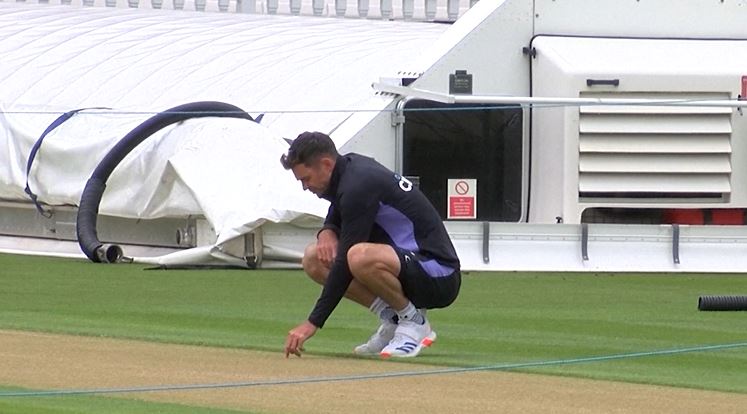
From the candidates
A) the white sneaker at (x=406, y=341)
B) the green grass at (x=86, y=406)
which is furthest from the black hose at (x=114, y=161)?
the green grass at (x=86, y=406)

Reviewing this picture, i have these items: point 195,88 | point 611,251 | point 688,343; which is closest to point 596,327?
point 688,343

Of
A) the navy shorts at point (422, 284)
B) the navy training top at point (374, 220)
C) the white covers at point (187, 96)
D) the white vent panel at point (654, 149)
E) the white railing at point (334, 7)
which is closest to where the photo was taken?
the navy training top at point (374, 220)

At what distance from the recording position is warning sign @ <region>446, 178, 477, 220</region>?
68.7 feet

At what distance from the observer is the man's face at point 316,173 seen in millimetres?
10625

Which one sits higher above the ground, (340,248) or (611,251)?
(340,248)

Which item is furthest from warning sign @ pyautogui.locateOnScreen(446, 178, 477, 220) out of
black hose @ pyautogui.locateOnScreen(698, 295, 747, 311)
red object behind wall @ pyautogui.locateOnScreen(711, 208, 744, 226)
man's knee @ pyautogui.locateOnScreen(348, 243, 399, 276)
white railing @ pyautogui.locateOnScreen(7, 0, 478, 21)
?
white railing @ pyautogui.locateOnScreen(7, 0, 478, 21)

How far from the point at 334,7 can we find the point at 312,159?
2198 centimetres

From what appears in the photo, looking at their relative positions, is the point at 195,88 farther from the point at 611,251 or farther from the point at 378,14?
the point at 378,14

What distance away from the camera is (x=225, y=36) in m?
25.5

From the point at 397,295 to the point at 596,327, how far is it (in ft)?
9.86

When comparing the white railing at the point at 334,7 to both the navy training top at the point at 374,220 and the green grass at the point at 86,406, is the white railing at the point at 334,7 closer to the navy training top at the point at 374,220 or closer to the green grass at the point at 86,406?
the navy training top at the point at 374,220

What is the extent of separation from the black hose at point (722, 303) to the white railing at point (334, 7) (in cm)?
1758

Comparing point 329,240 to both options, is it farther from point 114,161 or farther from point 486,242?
point 114,161

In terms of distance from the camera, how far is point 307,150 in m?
10.6
